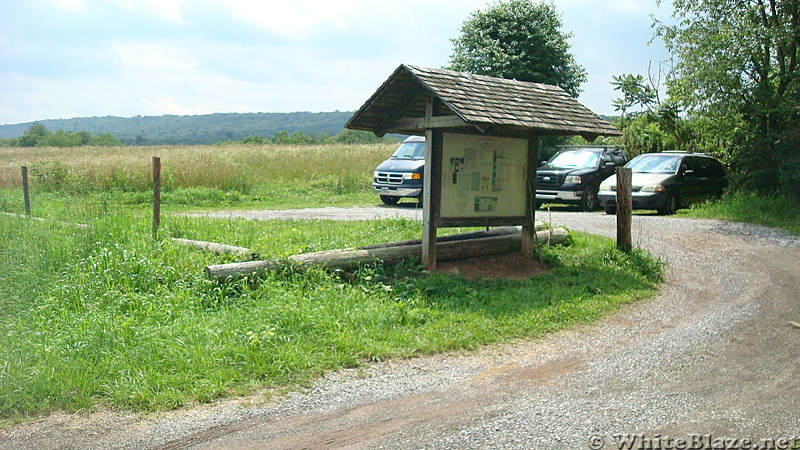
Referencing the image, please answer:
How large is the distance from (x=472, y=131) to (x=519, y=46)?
22.8 meters

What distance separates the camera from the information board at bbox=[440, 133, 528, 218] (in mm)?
10109

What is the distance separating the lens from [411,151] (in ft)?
72.2

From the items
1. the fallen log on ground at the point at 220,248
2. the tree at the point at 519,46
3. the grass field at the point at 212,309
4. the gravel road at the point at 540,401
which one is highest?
the tree at the point at 519,46

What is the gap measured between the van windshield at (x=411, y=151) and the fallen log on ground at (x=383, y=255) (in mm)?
10015

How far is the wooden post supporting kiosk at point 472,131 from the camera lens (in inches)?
384

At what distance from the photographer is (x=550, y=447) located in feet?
15.1

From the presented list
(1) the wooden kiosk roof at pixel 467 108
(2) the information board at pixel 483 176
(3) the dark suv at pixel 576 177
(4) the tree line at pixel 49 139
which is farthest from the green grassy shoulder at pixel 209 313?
(4) the tree line at pixel 49 139

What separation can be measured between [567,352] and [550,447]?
98.7 inches

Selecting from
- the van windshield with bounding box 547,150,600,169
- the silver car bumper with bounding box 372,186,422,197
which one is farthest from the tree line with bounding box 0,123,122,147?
the van windshield with bounding box 547,150,600,169

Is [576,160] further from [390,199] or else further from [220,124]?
[220,124]

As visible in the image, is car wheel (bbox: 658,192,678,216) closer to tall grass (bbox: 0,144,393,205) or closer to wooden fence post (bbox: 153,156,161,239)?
tall grass (bbox: 0,144,393,205)

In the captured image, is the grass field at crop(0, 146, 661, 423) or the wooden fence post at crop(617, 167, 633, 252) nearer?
the grass field at crop(0, 146, 661, 423)

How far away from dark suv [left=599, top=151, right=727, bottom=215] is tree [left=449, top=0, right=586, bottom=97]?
1190 cm

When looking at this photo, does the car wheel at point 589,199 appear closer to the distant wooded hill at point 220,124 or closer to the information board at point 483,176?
the information board at point 483,176
